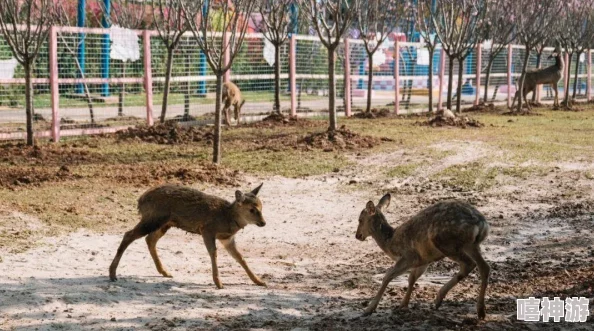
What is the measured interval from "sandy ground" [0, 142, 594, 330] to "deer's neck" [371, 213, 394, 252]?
434 mm

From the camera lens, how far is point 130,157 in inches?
614

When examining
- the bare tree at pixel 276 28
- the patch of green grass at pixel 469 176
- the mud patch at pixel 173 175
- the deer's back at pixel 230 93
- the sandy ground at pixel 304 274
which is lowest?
the sandy ground at pixel 304 274

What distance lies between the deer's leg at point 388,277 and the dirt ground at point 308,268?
0.29 ft

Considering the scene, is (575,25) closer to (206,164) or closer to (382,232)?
(206,164)

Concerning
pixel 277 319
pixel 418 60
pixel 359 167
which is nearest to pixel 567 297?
pixel 277 319

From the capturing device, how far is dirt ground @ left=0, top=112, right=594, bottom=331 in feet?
22.6

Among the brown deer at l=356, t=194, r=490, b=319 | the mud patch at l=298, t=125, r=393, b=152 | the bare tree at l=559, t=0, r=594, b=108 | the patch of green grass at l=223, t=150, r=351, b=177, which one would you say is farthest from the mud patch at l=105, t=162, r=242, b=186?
the bare tree at l=559, t=0, r=594, b=108

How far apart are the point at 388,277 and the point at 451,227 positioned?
2.38ft

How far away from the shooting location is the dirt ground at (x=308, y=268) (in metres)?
6.90

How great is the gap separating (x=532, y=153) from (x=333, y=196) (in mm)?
5248

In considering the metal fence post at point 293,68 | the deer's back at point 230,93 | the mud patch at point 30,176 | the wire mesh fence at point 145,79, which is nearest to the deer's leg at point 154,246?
the mud patch at point 30,176

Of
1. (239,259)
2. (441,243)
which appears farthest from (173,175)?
(441,243)

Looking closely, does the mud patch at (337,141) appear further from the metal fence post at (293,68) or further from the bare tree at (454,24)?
the bare tree at (454,24)

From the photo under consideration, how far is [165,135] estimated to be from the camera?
18.0m
